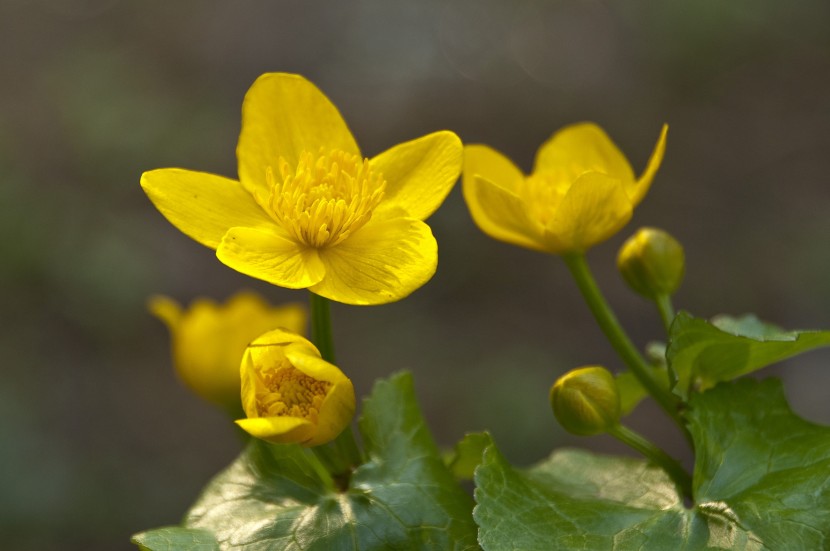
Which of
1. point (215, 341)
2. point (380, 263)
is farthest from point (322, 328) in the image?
point (215, 341)

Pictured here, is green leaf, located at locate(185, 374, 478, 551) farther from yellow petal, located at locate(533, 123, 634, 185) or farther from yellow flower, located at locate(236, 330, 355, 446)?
yellow petal, located at locate(533, 123, 634, 185)

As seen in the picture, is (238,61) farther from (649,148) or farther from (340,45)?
(649,148)

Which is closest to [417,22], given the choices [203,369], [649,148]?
[649,148]

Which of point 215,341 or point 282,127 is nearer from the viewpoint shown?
point 282,127

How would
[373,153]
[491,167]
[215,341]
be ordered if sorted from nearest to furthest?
[491,167]
[215,341]
[373,153]

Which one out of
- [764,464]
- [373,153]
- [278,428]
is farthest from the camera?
[373,153]

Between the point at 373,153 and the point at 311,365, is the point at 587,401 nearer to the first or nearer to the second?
the point at 311,365

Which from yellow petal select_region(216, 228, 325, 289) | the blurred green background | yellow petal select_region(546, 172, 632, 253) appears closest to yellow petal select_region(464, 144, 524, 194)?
yellow petal select_region(546, 172, 632, 253)
